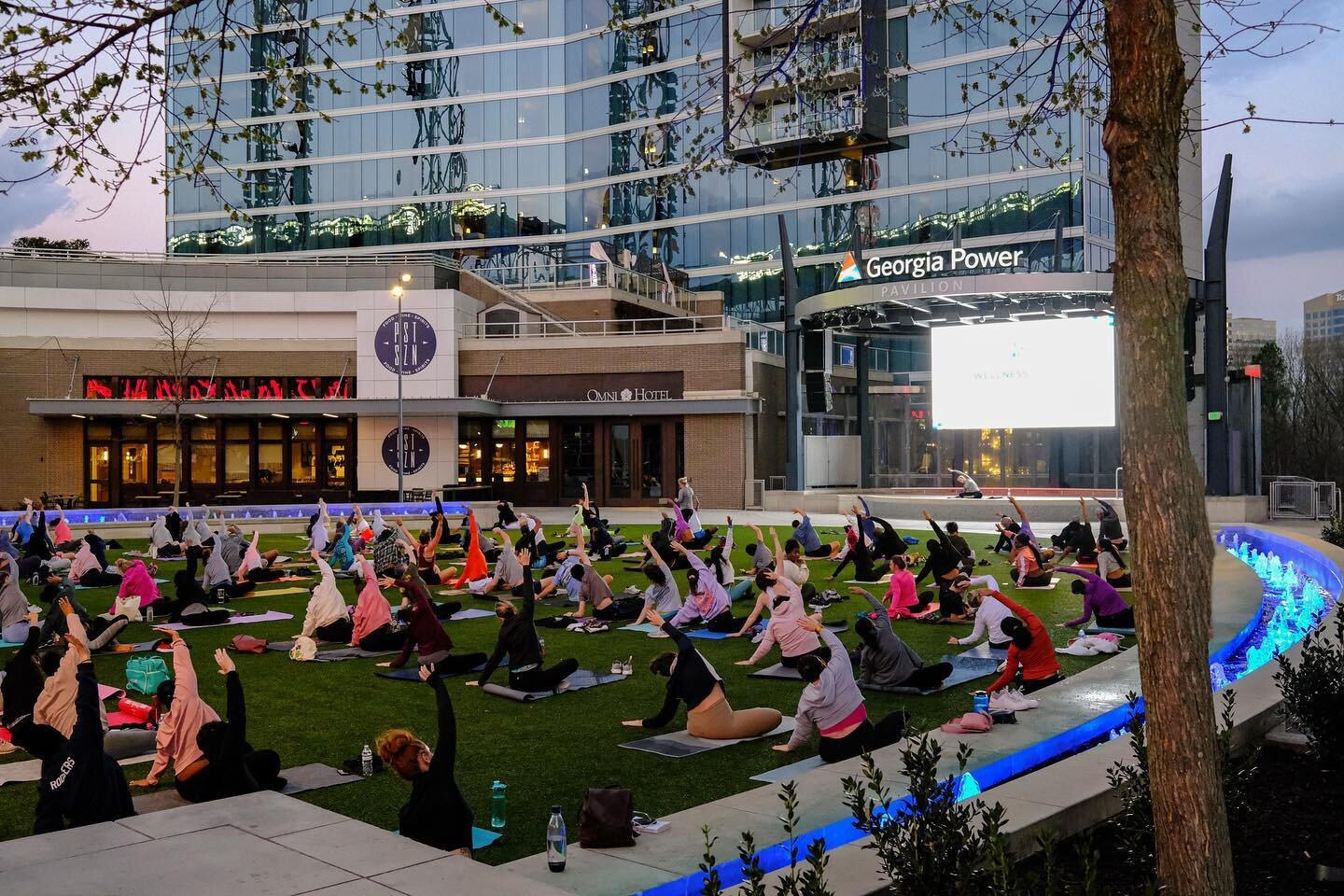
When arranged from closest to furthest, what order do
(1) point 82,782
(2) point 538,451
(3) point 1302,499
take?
1. (1) point 82,782
2. (3) point 1302,499
3. (2) point 538,451

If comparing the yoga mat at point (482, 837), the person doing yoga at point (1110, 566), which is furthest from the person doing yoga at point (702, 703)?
the person doing yoga at point (1110, 566)

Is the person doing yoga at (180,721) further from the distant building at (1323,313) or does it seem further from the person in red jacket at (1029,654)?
the distant building at (1323,313)

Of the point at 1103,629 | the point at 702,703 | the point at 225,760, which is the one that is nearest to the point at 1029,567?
the point at 1103,629

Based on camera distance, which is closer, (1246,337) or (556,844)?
(556,844)

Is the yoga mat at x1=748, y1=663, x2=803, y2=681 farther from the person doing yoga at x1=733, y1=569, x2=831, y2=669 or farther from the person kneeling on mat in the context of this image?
the person kneeling on mat

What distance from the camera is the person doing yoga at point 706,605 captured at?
16.9 m

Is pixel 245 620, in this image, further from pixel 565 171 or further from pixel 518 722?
pixel 565 171

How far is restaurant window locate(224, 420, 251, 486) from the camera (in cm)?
4803

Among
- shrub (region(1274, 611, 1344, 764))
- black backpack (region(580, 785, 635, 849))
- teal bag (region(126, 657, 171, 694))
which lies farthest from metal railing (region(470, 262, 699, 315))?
black backpack (region(580, 785, 635, 849))

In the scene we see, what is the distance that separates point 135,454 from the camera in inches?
1869

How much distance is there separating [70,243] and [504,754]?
197 feet

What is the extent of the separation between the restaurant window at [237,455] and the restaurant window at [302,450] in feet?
5.92

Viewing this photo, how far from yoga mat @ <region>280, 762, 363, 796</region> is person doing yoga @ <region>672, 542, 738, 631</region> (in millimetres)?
7912

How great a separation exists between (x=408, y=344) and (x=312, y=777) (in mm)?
39886
